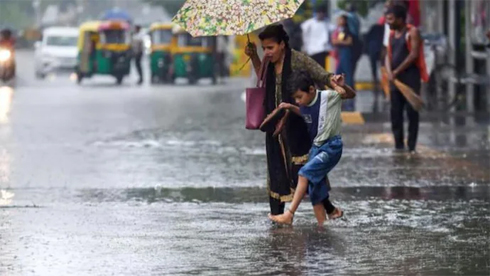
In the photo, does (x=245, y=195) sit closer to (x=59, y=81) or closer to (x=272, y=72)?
(x=272, y=72)

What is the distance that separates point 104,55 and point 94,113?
60.5 feet

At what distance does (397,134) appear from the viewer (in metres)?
16.3

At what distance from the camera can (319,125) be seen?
10055 millimetres

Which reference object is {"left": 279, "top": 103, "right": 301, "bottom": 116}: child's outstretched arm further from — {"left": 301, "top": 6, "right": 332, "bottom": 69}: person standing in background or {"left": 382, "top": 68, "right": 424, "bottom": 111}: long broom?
{"left": 301, "top": 6, "right": 332, "bottom": 69}: person standing in background

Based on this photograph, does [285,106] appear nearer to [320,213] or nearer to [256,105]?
[256,105]

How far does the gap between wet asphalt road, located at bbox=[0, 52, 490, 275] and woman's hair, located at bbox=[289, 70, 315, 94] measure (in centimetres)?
104

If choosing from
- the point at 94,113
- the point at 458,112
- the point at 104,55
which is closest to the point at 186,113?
the point at 94,113

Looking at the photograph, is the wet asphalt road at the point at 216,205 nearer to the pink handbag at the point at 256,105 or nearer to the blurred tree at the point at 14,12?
the pink handbag at the point at 256,105

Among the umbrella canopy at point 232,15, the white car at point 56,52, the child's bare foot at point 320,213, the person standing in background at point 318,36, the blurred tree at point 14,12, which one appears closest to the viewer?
the umbrella canopy at point 232,15

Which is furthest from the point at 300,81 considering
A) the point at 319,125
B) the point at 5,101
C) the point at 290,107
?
the point at 5,101

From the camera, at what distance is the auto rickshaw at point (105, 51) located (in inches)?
1676

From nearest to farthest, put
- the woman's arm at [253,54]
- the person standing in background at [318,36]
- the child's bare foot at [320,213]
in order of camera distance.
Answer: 1. the child's bare foot at [320,213]
2. the woman's arm at [253,54]
3. the person standing in background at [318,36]

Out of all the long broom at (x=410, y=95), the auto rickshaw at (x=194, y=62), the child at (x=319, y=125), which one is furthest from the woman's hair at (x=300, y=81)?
the auto rickshaw at (x=194, y=62)

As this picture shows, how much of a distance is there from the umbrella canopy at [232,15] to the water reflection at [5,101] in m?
12.7
